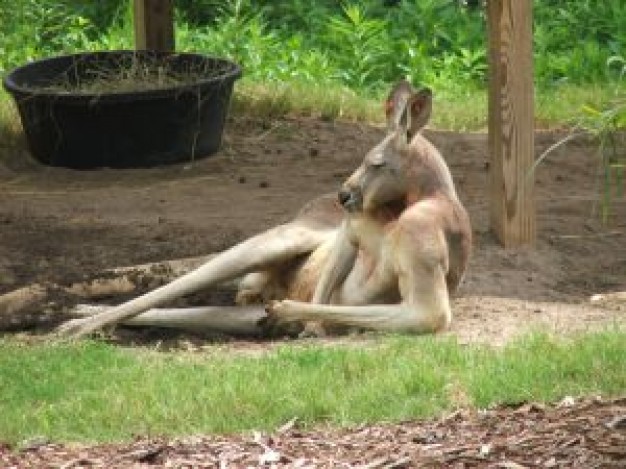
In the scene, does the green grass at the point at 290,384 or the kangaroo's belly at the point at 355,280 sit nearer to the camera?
the green grass at the point at 290,384

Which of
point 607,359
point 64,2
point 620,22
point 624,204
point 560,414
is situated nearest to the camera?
point 560,414

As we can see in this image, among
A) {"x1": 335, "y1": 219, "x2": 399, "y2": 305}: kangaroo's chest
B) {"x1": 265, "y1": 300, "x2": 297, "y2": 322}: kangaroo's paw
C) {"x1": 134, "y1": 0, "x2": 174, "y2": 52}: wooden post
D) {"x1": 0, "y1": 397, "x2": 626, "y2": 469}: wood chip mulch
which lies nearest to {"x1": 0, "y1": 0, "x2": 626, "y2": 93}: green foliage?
{"x1": 134, "y1": 0, "x2": 174, "y2": 52}: wooden post

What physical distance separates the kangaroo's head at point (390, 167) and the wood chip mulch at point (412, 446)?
2599mm

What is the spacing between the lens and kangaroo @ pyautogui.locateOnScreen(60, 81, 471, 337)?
8469mm

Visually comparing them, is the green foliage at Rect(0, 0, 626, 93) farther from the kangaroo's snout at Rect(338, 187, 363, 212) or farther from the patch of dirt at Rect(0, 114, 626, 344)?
the kangaroo's snout at Rect(338, 187, 363, 212)

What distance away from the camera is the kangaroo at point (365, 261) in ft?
27.8

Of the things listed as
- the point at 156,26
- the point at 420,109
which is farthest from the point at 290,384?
the point at 156,26

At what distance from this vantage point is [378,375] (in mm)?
7121

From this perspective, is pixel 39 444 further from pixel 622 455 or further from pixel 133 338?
pixel 133 338

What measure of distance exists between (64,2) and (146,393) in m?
10.4

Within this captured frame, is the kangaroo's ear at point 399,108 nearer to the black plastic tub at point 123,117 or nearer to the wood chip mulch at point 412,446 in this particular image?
the wood chip mulch at point 412,446

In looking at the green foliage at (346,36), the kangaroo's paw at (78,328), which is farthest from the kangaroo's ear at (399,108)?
the green foliage at (346,36)

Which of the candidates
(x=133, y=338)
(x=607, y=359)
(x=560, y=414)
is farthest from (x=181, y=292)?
(x=560, y=414)

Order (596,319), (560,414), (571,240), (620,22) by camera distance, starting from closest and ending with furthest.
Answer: (560,414), (596,319), (571,240), (620,22)
